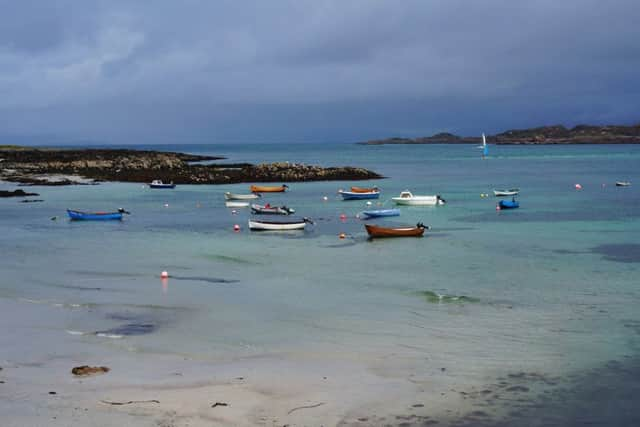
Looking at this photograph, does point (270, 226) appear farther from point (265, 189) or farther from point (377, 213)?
point (265, 189)

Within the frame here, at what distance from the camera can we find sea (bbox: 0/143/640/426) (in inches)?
625

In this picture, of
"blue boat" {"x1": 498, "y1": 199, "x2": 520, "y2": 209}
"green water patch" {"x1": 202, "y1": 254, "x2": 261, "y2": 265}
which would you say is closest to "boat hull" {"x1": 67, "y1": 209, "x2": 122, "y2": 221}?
"green water patch" {"x1": 202, "y1": 254, "x2": 261, "y2": 265}

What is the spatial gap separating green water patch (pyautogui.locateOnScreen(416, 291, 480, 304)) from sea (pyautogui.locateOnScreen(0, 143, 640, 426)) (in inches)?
2.4

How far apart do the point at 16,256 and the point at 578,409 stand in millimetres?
24105

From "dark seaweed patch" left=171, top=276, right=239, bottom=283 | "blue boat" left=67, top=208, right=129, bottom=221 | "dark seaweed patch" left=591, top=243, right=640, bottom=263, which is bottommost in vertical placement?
"dark seaweed patch" left=591, top=243, right=640, bottom=263

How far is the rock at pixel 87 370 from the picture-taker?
1516cm

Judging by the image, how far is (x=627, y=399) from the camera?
14.1 meters

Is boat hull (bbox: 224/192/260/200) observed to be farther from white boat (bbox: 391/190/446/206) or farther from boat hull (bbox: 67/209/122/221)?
boat hull (bbox: 67/209/122/221)

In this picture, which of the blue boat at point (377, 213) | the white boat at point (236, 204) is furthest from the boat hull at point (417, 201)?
the white boat at point (236, 204)

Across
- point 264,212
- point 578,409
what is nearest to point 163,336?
point 578,409

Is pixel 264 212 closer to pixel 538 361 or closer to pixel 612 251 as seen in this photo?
pixel 612 251

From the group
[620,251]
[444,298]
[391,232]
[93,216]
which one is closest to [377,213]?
[391,232]

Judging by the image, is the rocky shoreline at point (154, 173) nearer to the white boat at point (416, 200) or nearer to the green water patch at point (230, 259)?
the white boat at point (416, 200)

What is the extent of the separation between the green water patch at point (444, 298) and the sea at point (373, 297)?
2.4 inches
